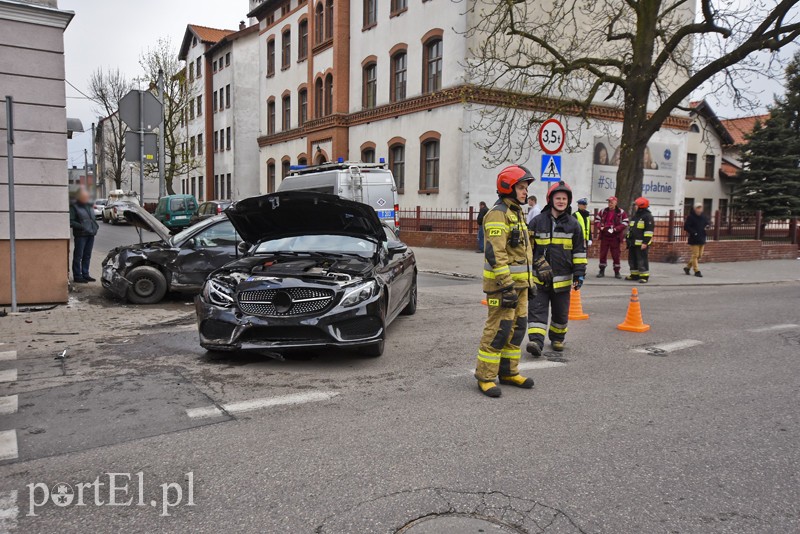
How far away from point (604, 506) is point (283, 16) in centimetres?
3827

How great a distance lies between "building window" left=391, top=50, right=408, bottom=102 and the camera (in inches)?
1050

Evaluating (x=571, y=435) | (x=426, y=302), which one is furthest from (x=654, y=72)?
(x=571, y=435)

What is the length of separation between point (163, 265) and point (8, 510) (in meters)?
7.20

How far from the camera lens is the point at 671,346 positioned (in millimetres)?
7359

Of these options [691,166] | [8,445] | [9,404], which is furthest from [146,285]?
[691,166]

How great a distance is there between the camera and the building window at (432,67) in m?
24.6

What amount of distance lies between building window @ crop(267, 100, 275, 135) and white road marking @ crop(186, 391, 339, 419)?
36.0 metres

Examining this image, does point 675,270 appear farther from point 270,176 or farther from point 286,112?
point 270,176

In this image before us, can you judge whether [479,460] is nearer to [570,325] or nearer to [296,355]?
[296,355]

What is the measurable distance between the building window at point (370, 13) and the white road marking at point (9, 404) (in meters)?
26.1

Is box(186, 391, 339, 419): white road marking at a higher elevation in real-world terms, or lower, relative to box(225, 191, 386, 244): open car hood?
lower

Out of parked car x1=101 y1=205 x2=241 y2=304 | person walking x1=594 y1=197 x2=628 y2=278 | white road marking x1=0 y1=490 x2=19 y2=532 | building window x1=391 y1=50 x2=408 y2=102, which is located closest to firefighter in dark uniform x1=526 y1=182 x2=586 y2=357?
white road marking x1=0 y1=490 x2=19 y2=532

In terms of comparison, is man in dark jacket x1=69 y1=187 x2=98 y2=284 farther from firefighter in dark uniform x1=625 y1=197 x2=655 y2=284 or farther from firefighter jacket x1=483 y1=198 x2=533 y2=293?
firefighter in dark uniform x1=625 y1=197 x2=655 y2=284

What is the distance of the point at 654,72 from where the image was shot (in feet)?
59.2
